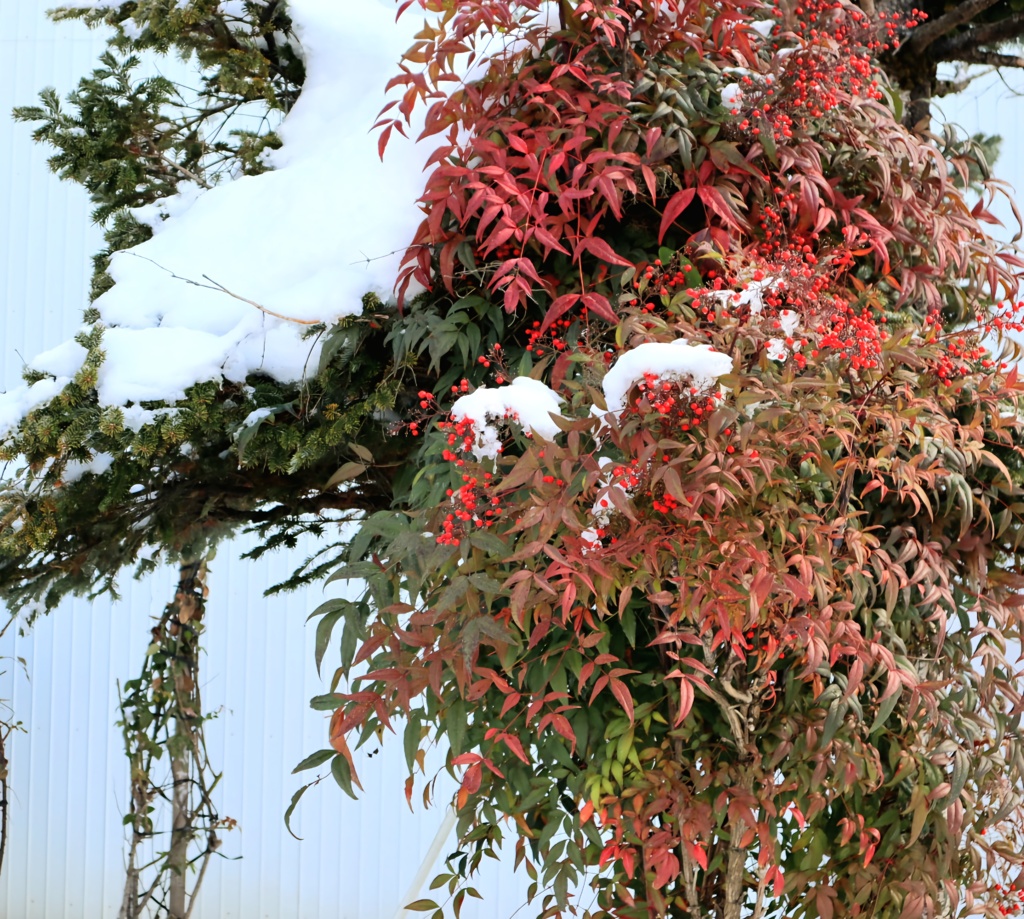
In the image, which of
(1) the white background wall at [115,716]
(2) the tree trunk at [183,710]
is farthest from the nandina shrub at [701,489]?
(1) the white background wall at [115,716]

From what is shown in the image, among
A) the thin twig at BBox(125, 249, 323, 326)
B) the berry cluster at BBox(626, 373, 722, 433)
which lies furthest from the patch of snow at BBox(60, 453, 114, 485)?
the berry cluster at BBox(626, 373, 722, 433)

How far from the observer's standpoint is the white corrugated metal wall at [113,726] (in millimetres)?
3619

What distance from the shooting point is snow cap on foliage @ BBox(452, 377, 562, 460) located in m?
1.09

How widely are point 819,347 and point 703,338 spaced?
12 cm

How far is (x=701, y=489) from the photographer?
3.31 ft

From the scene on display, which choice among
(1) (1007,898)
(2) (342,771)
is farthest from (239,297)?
(1) (1007,898)

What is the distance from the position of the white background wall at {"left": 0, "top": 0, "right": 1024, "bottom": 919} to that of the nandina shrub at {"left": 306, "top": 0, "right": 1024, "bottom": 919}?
8.02 feet

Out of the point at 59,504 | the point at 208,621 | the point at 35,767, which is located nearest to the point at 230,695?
the point at 208,621

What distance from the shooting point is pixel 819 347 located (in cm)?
112

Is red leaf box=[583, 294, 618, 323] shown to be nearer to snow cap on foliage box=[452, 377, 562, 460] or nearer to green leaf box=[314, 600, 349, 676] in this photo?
snow cap on foliage box=[452, 377, 562, 460]

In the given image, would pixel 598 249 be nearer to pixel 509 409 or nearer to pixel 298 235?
pixel 509 409

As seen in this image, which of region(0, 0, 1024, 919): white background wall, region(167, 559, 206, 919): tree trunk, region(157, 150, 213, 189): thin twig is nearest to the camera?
region(157, 150, 213, 189): thin twig

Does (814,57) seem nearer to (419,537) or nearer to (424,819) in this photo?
(419,537)

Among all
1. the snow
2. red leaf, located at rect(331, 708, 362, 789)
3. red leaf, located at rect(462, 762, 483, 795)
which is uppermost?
the snow
